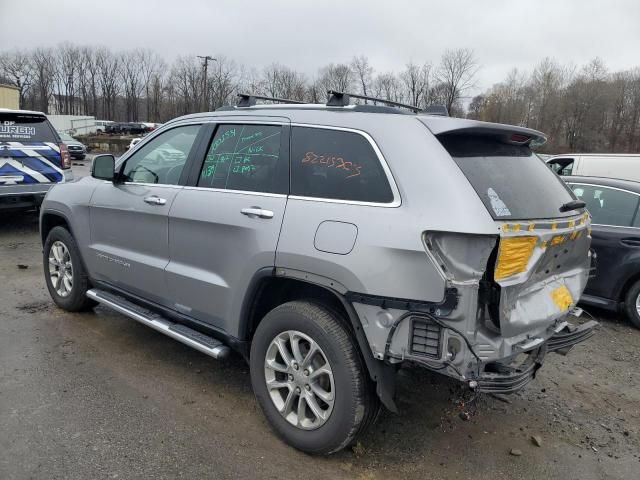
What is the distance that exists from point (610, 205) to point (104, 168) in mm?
5147

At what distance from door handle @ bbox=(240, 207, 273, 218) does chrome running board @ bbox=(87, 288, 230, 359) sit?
36.2 inches

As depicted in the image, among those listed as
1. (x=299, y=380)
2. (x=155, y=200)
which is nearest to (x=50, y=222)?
(x=155, y=200)

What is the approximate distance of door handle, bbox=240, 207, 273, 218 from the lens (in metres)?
3.00

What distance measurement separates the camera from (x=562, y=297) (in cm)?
300

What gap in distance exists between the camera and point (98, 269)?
14.7 ft

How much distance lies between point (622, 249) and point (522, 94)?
75387 mm

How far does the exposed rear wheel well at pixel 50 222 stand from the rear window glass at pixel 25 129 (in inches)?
153

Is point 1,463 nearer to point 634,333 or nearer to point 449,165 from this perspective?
point 449,165

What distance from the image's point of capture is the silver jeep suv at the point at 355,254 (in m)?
2.43

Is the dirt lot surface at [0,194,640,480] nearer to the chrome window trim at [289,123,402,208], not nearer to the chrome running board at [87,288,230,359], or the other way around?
the chrome running board at [87,288,230,359]

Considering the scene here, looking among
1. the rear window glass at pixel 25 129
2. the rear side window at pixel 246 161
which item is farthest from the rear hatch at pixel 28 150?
the rear side window at pixel 246 161

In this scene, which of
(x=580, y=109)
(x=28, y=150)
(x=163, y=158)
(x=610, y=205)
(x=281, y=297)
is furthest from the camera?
(x=580, y=109)

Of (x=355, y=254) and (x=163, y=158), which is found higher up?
(x=163, y=158)

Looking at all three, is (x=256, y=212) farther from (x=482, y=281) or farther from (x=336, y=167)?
(x=482, y=281)
